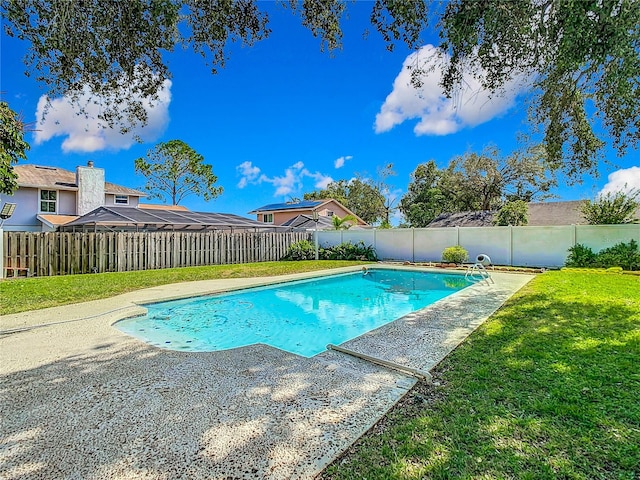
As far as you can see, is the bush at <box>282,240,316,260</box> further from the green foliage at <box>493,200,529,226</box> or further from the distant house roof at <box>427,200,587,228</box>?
the distant house roof at <box>427,200,587,228</box>

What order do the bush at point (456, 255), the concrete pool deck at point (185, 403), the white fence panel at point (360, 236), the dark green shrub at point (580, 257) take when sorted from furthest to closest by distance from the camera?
the white fence panel at point (360, 236) < the bush at point (456, 255) < the dark green shrub at point (580, 257) < the concrete pool deck at point (185, 403)

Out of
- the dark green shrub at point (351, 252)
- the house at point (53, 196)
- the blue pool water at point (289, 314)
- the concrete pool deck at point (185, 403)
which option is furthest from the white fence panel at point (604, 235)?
the house at point (53, 196)

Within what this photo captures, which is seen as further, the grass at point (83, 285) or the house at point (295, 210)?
the house at point (295, 210)

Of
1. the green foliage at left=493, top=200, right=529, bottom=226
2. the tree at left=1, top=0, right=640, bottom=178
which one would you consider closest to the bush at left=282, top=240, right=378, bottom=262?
the green foliage at left=493, top=200, right=529, bottom=226

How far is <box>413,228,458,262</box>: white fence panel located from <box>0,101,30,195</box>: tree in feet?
51.6

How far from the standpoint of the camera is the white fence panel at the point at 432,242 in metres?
16.7

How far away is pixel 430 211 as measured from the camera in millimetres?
30172

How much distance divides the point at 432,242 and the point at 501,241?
3092 millimetres

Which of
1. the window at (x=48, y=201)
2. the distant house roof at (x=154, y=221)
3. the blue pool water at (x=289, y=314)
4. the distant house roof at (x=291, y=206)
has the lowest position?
the blue pool water at (x=289, y=314)

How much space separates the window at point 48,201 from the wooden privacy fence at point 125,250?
404 inches

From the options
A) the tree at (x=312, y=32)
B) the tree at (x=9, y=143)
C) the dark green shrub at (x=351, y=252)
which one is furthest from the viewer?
the dark green shrub at (x=351, y=252)

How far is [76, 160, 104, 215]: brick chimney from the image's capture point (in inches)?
794

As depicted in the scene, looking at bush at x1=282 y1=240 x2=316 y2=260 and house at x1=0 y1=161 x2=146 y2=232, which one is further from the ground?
house at x1=0 y1=161 x2=146 y2=232

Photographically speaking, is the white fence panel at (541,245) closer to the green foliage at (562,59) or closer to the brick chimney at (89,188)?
the green foliage at (562,59)
